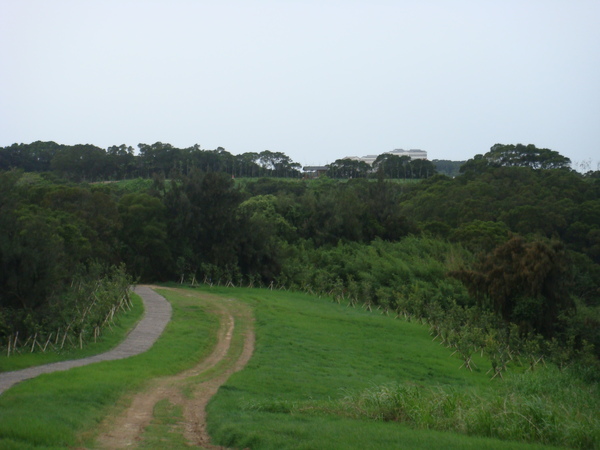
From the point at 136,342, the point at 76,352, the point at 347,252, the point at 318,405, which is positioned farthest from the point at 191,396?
the point at 347,252

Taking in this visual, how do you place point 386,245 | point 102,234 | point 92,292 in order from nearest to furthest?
point 92,292, point 102,234, point 386,245

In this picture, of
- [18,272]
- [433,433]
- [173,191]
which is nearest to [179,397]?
[433,433]

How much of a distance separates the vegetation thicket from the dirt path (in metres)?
4.51

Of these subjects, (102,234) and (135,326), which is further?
(102,234)

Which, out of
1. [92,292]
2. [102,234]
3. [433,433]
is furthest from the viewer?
[102,234]

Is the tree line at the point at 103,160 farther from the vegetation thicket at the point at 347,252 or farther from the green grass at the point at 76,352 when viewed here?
the green grass at the point at 76,352

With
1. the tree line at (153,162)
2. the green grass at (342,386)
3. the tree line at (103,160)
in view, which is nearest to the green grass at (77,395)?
the green grass at (342,386)

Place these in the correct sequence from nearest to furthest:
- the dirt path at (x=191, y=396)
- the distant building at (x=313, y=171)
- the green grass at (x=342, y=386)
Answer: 1. the green grass at (x=342, y=386)
2. the dirt path at (x=191, y=396)
3. the distant building at (x=313, y=171)

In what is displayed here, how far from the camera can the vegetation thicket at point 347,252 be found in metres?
21.6

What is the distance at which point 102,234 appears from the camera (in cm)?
3966

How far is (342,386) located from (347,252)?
113ft

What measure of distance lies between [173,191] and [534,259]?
2391cm

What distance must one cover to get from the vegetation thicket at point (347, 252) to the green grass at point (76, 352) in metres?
0.49

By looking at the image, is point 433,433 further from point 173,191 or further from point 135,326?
point 173,191
